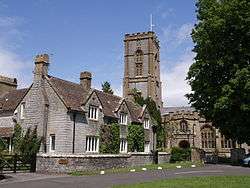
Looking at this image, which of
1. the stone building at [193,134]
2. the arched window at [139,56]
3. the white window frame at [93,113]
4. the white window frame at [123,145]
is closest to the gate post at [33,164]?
the white window frame at [93,113]

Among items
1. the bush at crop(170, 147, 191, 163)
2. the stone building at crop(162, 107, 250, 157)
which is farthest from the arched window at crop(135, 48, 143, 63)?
the bush at crop(170, 147, 191, 163)

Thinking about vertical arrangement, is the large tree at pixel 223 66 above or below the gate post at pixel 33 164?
above

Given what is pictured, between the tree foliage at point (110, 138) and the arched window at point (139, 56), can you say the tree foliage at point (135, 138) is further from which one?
the arched window at point (139, 56)

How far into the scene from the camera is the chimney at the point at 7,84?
52.3 meters

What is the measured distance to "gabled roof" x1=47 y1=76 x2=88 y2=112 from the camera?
3991 cm

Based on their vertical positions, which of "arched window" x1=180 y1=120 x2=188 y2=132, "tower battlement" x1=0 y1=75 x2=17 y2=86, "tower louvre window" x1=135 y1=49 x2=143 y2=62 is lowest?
"arched window" x1=180 y1=120 x2=188 y2=132

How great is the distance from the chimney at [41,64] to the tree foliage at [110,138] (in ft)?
30.6

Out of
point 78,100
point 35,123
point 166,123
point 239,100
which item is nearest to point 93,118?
point 78,100

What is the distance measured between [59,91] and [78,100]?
8.58 ft

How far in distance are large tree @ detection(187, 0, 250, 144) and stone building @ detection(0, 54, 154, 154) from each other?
1118cm

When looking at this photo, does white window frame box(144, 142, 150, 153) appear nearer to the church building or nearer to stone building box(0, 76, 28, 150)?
the church building

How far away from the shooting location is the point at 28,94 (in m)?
42.2

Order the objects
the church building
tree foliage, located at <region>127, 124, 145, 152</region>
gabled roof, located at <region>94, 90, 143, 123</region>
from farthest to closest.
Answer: tree foliage, located at <region>127, 124, 145, 152</region>, gabled roof, located at <region>94, 90, 143, 123</region>, the church building

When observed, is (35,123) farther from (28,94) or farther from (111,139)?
(111,139)
